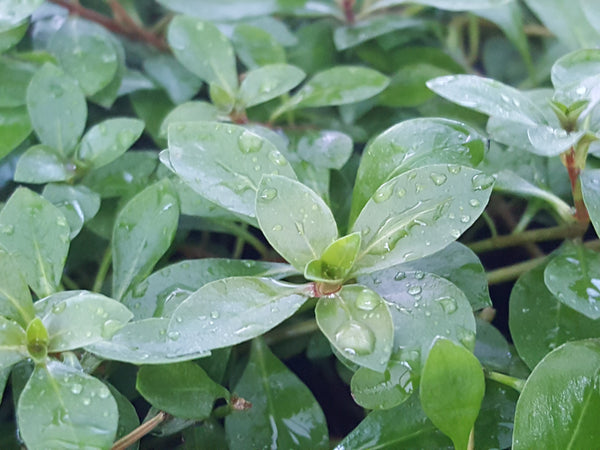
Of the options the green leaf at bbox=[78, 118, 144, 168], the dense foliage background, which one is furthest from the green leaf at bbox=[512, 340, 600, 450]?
Result: the green leaf at bbox=[78, 118, 144, 168]

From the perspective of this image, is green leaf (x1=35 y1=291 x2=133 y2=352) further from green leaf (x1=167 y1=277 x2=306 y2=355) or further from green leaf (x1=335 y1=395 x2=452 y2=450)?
green leaf (x1=335 y1=395 x2=452 y2=450)

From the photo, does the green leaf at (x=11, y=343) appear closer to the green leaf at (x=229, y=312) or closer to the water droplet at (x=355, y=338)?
the green leaf at (x=229, y=312)

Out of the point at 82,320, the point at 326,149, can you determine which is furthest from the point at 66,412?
the point at 326,149

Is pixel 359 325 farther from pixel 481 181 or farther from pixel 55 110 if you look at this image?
pixel 55 110

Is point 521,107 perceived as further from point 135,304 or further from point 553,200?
point 135,304

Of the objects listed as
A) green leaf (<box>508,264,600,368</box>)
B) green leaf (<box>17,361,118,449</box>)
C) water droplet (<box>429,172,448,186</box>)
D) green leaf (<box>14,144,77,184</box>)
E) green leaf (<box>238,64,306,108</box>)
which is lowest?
green leaf (<box>508,264,600,368</box>)

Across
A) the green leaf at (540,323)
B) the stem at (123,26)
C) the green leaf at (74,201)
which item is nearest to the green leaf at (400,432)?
the green leaf at (540,323)
